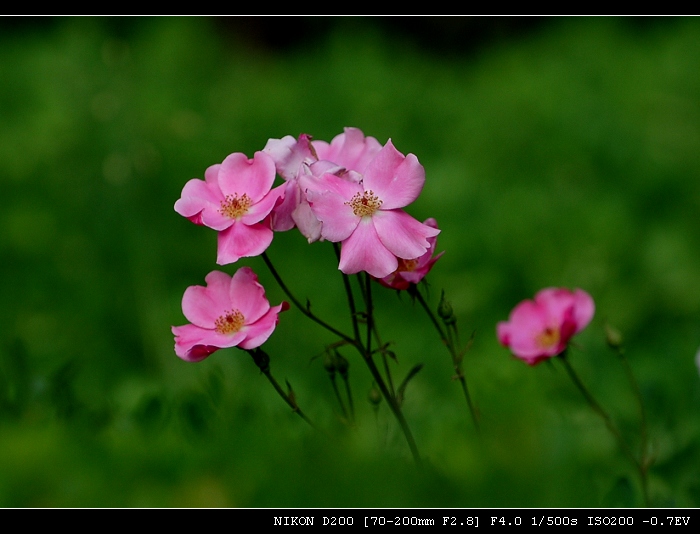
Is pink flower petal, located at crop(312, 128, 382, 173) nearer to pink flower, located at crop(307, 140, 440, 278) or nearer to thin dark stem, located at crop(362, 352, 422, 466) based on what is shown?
pink flower, located at crop(307, 140, 440, 278)

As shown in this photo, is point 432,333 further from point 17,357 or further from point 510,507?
point 510,507

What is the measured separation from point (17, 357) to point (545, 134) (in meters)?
3.03

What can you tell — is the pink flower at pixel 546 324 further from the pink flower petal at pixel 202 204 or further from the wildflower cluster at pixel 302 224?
the pink flower petal at pixel 202 204

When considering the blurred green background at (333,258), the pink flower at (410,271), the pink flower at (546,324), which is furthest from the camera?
the pink flower at (546,324)

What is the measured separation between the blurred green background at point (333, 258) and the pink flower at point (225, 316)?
130 mm

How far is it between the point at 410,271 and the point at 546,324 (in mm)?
430

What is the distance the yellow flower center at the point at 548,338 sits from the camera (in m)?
1.42

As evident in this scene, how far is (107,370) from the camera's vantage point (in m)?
2.71

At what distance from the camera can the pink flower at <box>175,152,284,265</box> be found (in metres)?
1.06

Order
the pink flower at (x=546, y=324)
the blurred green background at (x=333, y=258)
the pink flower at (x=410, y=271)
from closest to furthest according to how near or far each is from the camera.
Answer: the blurred green background at (x=333, y=258) → the pink flower at (x=410, y=271) → the pink flower at (x=546, y=324)

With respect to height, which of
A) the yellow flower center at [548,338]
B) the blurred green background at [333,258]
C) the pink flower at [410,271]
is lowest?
the blurred green background at [333,258]

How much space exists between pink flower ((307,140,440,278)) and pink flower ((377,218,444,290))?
27mm

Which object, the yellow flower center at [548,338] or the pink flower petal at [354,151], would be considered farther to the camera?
the yellow flower center at [548,338]

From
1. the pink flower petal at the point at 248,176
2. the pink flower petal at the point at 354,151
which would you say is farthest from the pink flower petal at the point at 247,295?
the pink flower petal at the point at 354,151
